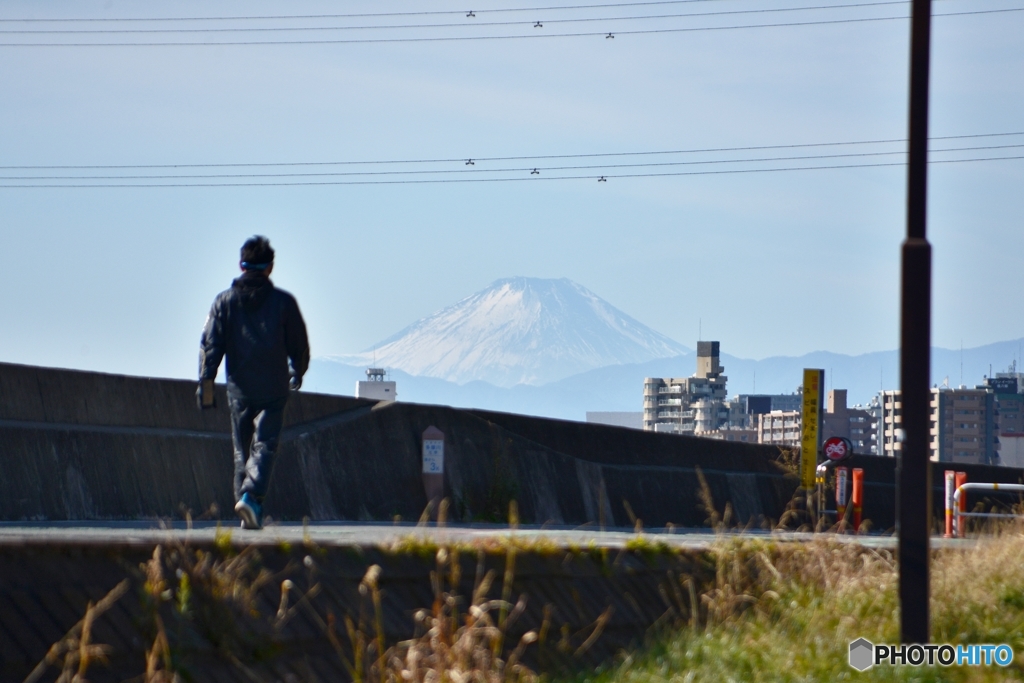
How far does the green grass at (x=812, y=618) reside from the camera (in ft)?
25.3

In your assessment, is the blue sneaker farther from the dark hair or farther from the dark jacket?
the dark hair

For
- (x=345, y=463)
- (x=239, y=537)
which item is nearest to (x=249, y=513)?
(x=239, y=537)

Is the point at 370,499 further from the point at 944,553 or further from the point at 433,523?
the point at 944,553

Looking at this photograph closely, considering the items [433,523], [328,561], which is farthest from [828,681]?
[433,523]

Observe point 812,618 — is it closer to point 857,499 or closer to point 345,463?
point 345,463

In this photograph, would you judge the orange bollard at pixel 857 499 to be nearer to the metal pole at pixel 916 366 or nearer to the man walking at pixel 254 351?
the man walking at pixel 254 351

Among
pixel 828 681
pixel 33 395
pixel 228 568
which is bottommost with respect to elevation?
pixel 828 681

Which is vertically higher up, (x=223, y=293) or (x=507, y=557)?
(x=223, y=293)

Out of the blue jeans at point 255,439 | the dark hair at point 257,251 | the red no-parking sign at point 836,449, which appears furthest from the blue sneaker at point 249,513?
the red no-parking sign at point 836,449

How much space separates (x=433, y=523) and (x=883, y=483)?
12805mm

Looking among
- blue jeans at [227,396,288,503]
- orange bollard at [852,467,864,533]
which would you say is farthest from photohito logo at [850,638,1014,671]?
orange bollard at [852,467,864,533]

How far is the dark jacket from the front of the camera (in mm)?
10508

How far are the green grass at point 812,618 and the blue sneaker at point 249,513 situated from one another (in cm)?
303

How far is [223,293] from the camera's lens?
10.7 meters
